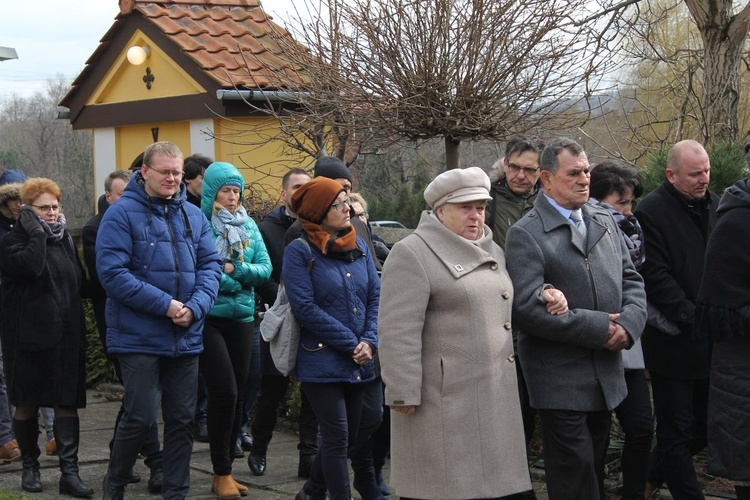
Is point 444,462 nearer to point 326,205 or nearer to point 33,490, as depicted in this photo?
point 326,205

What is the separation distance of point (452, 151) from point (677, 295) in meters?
3.40

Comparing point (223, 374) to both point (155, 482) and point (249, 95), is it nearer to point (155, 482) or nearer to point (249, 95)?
point (155, 482)

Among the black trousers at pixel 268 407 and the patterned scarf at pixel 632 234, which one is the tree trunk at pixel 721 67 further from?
the black trousers at pixel 268 407

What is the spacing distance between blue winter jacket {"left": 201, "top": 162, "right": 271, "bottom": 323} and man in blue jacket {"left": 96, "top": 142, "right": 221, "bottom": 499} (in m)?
0.46

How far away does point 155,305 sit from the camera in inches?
222

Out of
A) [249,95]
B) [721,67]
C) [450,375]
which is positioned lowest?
[450,375]

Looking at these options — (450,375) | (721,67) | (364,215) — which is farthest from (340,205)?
(721,67)

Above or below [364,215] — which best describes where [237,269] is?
below

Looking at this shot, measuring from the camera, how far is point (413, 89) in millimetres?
8008

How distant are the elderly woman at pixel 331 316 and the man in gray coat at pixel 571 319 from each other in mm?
1018

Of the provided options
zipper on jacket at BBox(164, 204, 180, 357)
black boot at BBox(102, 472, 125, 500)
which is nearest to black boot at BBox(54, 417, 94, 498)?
black boot at BBox(102, 472, 125, 500)

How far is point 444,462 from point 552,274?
1022mm

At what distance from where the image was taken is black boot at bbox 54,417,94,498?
6473 millimetres

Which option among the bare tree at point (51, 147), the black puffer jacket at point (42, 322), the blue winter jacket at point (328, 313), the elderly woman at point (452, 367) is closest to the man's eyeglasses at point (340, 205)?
the blue winter jacket at point (328, 313)
